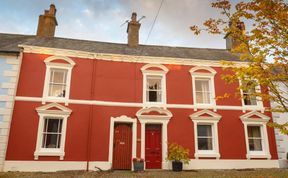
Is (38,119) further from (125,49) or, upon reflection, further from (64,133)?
(125,49)

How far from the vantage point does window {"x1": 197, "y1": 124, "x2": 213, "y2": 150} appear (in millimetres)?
13445

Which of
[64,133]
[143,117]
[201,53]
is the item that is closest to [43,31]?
[64,133]

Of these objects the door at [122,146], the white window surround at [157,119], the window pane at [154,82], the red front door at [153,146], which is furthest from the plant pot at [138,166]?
the window pane at [154,82]

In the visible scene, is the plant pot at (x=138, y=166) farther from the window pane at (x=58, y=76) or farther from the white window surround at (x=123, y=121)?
the window pane at (x=58, y=76)

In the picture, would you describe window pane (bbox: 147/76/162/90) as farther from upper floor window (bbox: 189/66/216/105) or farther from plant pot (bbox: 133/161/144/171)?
plant pot (bbox: 133/161/144/171)

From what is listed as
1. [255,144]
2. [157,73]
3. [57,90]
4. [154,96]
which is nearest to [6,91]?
[57,90]

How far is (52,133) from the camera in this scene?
12117 millimetres

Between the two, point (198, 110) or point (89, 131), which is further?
point (198, 110)

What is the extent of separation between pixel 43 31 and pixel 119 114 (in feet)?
27.6

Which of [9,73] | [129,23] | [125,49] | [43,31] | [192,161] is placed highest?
[129,23]

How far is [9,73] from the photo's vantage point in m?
12.1

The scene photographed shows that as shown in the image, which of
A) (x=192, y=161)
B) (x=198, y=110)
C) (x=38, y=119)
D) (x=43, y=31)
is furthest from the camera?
(x=43, y=31)

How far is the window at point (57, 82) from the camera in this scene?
42.2 ft

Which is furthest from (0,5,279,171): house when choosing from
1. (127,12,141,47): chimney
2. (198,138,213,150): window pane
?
(127,12,141,47): chimney
